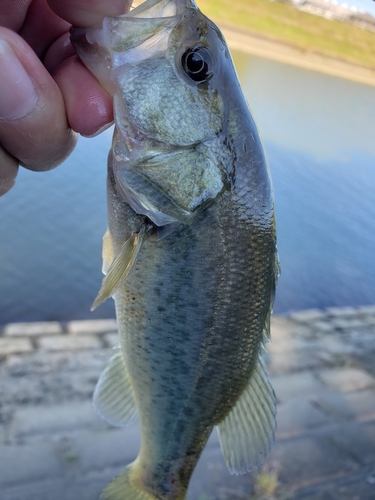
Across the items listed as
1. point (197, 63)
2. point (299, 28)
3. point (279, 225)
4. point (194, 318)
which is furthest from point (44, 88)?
point (299, 28)

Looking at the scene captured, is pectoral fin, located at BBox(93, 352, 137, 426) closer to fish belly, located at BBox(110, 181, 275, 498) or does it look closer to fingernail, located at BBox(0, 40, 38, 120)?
fish belly, located at BBox(110, 181, 275, 498)

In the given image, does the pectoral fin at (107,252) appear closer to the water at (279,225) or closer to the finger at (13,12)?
the finger at (13,12)

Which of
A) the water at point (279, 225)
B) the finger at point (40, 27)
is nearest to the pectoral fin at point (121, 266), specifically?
the finger at point (40, 27)

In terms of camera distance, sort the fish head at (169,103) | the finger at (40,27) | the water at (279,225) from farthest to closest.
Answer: the water at (279,225)
the finger at (40,27)
the fish head at (169,103)

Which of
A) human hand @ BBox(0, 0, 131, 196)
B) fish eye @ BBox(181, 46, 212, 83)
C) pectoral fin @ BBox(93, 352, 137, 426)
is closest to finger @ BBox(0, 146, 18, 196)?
human hand @ BBox(0, 0, 131, 196)

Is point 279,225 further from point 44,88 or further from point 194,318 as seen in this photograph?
point 44,88

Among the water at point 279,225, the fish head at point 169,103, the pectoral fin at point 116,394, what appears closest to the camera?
the fish head at point 169,103
